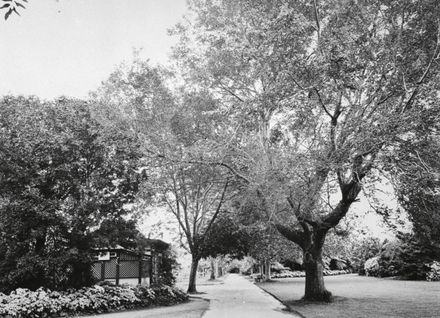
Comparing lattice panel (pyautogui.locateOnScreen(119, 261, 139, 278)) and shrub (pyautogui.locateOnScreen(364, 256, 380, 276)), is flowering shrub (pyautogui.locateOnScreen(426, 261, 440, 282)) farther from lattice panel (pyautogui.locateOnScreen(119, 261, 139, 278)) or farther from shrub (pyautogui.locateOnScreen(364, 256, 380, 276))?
lattice panel (pyautogui.locateOnScreen(119, 261, 139, 278))

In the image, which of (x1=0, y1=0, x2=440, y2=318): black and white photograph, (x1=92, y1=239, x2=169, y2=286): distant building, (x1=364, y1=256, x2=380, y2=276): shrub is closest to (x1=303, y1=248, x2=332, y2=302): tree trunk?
(x1=0, y1=0, x2=440, y2=318): black and white photograph

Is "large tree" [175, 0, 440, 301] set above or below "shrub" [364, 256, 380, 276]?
above

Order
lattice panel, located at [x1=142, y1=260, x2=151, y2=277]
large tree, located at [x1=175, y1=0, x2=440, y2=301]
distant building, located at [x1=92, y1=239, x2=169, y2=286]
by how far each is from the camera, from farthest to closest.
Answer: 1. lattice panel, located at [x1=142, y1=260, x2=151, y2=277]
2. distant building, located at [x1=92, y1=239, x2=169, y2=286]
3. large tree, located at [x1=175, y1=0, x2=440, y2=301]

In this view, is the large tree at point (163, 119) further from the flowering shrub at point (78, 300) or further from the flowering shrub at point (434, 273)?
the flowering shrub at point (434, 273)

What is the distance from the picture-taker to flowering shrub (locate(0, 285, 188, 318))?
510 inches

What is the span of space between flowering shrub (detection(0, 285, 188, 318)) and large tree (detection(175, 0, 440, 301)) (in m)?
7.47

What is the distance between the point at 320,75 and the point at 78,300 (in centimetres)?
1250

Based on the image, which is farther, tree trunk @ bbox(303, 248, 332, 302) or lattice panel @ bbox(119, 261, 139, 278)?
lattice panel @ bbox(119, 261, 139, 278)

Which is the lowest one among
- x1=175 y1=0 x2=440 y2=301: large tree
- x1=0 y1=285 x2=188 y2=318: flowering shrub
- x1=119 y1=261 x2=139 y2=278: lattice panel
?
x1=0 y1=285 x2=188 y2=318: flowering shrub

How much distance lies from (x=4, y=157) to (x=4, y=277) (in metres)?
5.09

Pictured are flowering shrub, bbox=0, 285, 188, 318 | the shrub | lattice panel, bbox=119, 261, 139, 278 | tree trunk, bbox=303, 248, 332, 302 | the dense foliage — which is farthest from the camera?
the shrub

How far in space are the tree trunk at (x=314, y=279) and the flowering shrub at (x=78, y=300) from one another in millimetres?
6962

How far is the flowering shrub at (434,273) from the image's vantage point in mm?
28281

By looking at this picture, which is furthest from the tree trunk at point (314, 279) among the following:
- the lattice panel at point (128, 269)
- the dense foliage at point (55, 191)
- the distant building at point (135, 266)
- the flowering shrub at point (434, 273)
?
the flowering shrub at point (434, 273)
